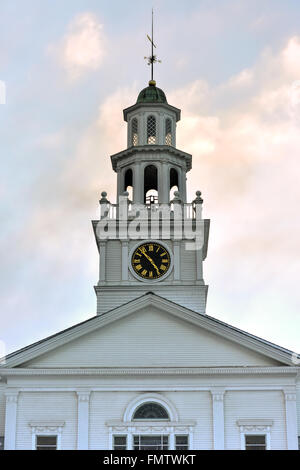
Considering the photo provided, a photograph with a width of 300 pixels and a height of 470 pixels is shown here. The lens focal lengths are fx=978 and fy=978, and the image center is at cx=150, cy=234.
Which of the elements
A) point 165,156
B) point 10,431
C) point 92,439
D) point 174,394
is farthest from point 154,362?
point 165,156

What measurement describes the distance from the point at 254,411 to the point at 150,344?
5.04 m

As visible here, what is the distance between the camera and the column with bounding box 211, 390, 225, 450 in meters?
38.7

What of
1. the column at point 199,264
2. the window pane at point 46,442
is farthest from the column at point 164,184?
the window pane at point 46,442

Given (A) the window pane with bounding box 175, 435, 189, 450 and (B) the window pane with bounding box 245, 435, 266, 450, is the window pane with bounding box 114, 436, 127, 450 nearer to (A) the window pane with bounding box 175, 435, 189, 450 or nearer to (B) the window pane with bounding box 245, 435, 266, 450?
(A) the window pane with bounding box 175, 435, 189, 450

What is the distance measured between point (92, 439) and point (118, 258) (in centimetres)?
1081

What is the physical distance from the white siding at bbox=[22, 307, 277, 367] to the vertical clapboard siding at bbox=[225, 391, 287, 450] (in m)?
1.31

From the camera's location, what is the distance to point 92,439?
3897 cm

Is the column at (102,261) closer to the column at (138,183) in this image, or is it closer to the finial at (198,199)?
the column at (138,183)

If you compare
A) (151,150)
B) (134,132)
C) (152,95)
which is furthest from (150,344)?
(152,95)

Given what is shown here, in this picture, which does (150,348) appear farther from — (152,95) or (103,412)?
A: (152,95)

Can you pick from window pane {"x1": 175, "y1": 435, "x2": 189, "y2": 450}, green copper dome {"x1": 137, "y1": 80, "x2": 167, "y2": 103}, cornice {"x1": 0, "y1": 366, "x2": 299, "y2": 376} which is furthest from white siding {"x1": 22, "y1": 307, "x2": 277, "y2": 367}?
green copper dome {"x1": 137, "y1": 80, "x2": 167, "y2": 103}

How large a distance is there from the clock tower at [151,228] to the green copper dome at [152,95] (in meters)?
0.59

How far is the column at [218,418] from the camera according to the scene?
38.7 meters

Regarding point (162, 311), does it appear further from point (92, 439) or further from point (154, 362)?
point (92, 439)
